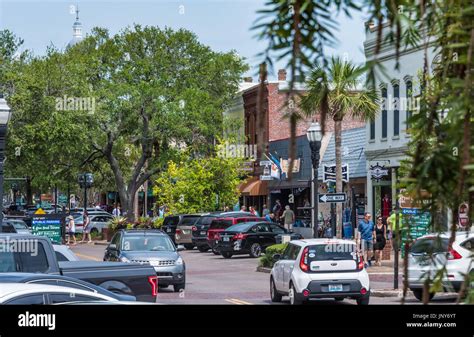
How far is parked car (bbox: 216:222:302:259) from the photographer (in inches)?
1601

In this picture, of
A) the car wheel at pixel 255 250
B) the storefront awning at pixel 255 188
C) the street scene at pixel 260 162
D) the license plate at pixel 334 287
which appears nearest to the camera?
Result: the street scene at pixel 260 162

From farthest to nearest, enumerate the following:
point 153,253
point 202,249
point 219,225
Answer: point 202,249 → point 219,225 → point 153,253

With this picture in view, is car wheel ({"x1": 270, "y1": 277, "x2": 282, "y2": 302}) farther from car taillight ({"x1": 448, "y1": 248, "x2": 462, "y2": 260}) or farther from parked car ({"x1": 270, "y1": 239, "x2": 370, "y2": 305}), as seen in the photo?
car taillight ({"x1": 448, "y1": 248, "x2": 462, "y2": 260})

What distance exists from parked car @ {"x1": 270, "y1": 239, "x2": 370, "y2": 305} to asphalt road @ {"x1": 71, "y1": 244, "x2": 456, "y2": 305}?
0.37 meters

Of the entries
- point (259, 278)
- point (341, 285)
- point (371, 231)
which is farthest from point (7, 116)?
point (371, 231)

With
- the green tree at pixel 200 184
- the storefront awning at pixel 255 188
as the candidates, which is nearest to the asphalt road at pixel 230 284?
the green tree at pixel 200 184

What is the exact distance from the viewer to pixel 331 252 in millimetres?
21812

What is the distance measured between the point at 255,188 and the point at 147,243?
3906 cm

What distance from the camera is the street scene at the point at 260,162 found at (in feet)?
8.80

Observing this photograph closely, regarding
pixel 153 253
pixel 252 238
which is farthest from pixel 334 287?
pixel 252 238

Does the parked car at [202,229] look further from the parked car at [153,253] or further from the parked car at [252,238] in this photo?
the parked car at [153,253]

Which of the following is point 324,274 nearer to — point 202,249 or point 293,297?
point 293,297

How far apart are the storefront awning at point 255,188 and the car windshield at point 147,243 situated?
37.4 meters
